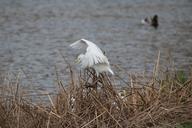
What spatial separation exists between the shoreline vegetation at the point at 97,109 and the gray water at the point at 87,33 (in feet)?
14.7

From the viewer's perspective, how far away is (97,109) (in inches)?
280

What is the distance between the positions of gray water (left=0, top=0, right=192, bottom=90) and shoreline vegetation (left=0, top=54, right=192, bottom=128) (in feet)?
14.7

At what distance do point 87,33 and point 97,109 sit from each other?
1818 centimetres

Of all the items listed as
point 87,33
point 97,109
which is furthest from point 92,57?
point 87,33

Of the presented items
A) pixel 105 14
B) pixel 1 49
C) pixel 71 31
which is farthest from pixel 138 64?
pixel 105 14

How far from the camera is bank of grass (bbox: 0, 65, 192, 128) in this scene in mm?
7027

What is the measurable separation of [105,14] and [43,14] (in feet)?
10.7

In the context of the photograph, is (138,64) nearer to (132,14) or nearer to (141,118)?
(141,118)

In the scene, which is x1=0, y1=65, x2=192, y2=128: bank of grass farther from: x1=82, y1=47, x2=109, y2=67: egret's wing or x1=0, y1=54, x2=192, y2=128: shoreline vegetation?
x1=82, y1=47, x2=109, y2=67: egret's wing

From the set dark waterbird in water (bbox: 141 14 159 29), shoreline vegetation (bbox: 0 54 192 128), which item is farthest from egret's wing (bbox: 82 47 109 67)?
dark waterbird in water (bbox: 141 14 159 29)

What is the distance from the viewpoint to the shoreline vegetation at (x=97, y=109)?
7.03 meters

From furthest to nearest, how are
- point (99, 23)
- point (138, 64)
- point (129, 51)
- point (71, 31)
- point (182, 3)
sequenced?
point (182, 3)
point (99, 23)
point (71, 31)
point (129, 51)
point (138, 64)

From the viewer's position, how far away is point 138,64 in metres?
17.5

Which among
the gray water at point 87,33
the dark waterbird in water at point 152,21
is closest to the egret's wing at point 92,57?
the gray water at point 87,33
